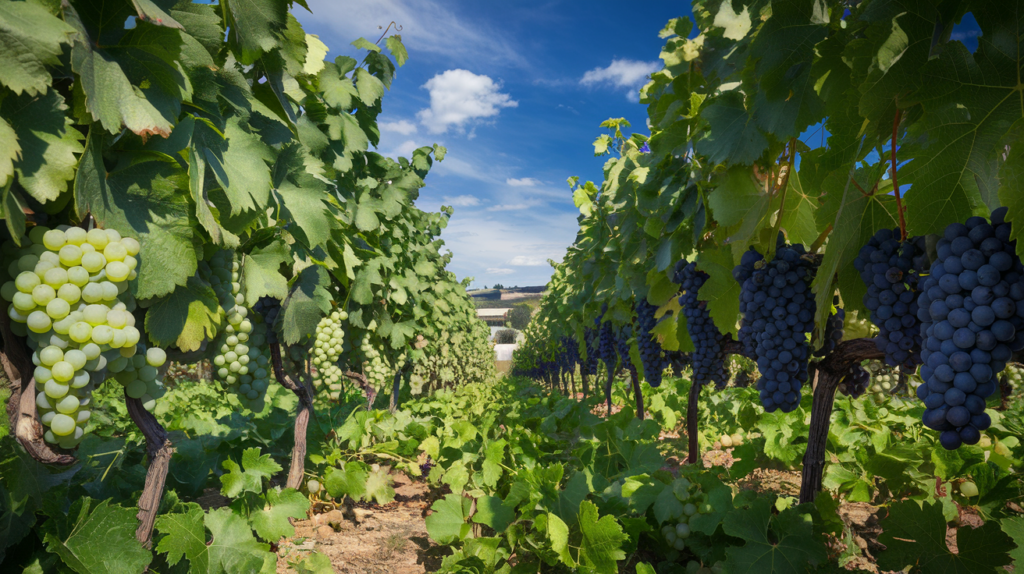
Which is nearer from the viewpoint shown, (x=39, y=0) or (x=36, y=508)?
(x=39, y=0)

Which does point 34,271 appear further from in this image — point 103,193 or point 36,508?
point 36,508

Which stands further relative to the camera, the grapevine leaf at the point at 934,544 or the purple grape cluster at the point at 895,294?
the grapevine leaf at the point at 934,544

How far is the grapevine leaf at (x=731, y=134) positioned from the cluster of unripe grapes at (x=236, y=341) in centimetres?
178

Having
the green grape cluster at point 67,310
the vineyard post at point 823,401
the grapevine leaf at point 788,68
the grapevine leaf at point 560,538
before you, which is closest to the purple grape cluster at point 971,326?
the grapevine leaf at point 788,68

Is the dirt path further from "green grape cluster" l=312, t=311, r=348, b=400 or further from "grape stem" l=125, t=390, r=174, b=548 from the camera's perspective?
"grape stem" l=125, t=390, r=174, b=548

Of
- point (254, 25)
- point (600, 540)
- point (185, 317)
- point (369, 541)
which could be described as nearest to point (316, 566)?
point (369, 541)

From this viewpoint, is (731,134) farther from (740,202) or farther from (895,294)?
(895,294)

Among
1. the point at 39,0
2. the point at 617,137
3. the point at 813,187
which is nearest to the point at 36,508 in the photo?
the point at 39,0

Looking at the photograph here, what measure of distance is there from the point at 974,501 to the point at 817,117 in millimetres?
2246

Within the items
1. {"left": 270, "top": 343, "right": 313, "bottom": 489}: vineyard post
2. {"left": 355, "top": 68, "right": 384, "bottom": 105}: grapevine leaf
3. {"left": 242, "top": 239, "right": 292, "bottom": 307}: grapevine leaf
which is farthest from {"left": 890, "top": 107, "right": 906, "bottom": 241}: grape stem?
{"left": 355, "top": 68, "right": 384, "bottom": 105}: grapevine leaf

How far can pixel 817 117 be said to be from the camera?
1613mm

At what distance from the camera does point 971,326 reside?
44.1 inches

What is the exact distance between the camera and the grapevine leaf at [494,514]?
2.50m

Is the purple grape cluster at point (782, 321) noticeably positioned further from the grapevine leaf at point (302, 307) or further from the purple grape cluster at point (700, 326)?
the grapevine leaf at point (302, 307)
